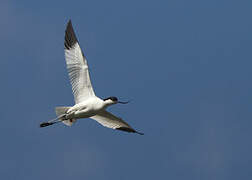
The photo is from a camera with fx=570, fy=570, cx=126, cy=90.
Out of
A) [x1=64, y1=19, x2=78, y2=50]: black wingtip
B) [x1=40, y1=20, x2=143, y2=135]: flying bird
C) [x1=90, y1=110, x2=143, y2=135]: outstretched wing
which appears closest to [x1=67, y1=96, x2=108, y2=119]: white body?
A: [x1=40, y1=20, x2=143, y2=135]: flying bird

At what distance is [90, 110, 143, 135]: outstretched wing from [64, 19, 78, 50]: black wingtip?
2626mm

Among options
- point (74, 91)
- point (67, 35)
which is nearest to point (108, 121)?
point (74, 91)

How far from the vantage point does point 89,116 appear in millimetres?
19266

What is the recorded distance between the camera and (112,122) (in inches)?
800

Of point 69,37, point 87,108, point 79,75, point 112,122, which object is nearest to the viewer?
point 87,108

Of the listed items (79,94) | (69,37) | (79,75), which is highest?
(69,37)

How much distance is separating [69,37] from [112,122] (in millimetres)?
3367

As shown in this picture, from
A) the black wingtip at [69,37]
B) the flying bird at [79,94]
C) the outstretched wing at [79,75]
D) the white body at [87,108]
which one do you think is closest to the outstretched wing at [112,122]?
the flying bird at [79,94]

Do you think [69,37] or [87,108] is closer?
[87,108]

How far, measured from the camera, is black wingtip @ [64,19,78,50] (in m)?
19.8

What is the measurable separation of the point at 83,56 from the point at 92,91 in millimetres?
1266

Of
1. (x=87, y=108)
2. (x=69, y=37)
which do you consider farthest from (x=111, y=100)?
(x=69, y=37)

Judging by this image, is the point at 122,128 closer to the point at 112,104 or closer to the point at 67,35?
the point at 112,104

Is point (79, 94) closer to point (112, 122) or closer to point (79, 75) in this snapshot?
point (79, 75)
